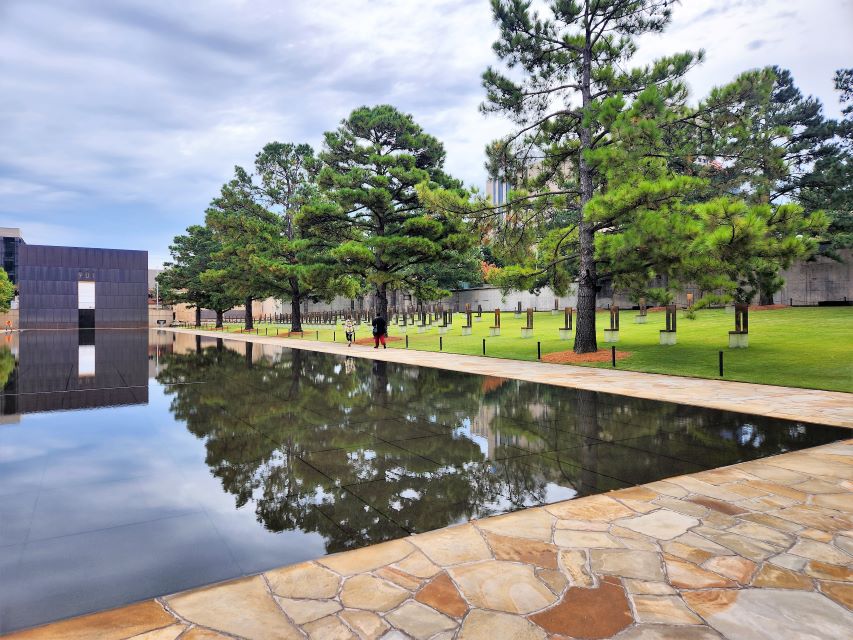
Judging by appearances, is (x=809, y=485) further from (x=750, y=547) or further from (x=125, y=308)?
(x=125, y=308)

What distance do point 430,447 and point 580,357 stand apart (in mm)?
12781

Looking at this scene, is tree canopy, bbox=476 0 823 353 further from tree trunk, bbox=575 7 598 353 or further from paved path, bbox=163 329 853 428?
paved path, bbox=163 329 853 428

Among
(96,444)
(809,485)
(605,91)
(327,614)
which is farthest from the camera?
(605,91)

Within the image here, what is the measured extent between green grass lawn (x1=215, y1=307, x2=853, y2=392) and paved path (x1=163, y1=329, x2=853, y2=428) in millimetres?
1049

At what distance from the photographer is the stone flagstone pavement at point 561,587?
284 centimetres

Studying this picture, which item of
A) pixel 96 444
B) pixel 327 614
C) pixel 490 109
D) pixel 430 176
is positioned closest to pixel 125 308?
pixel 430 176

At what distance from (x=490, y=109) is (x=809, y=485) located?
1822 centimetres

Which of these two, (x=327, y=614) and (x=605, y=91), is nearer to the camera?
(x=327, y=614)

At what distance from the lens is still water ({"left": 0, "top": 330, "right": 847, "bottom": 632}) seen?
147 inches

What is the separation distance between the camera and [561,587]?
128 inches

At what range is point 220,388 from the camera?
12.5 m

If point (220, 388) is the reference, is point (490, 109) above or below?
above

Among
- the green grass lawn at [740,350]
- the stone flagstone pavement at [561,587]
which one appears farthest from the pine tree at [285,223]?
the stone flagstone pavement at [561,587]

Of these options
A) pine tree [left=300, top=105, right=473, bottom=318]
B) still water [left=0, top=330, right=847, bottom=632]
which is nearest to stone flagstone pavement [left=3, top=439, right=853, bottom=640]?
still water [left=0, top=330, right=847, bottom=632]
